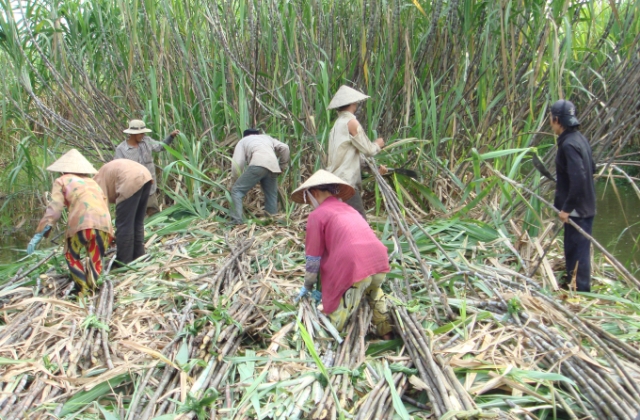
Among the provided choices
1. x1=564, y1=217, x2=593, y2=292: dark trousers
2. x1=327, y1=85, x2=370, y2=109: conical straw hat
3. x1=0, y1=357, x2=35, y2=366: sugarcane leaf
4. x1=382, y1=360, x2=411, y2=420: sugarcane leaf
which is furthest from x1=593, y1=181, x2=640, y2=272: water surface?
x1=0, y1=357, x2=35, y2=366: sugarcane leaf

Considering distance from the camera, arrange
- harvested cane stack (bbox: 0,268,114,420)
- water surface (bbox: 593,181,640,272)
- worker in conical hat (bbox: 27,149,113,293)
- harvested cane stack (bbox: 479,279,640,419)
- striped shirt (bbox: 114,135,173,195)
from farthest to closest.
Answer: water surface (bbox: 593,181,640,272)
striped shirt (bbox: 114,135,173,195)
worker in conical hat (bbox: 27,149,113,293)
harvested cane stack (bbox: 0,268,114,420)
harvested cane stack (bbox: 479,279,640,419)

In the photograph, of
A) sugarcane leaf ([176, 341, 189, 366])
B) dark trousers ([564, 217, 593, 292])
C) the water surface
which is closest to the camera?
sugarcane leaf ([176, 341, 189, 366])

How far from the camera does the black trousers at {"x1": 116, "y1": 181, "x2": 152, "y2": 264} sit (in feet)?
12.9

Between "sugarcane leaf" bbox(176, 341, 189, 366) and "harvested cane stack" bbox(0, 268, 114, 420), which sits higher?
"sugarcane leaf" bbox(176, 341, 189, 366)

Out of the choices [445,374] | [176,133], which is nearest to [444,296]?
[445,374]

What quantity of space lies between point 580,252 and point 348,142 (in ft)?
5.30

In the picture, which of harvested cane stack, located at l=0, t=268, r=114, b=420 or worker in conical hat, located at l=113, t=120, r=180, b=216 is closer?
harvested cane stack, located at l=0, t=268, r=114, b=420

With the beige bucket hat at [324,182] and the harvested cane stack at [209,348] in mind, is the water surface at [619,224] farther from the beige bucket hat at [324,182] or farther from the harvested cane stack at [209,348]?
the harvested cane stack at [209,348]

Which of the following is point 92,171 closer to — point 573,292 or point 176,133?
point 176,133

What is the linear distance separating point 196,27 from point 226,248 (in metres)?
2.04

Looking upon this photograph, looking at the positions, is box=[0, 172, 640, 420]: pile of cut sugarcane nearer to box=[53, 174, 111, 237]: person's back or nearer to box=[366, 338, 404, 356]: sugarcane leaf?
box=[366, 338, 404, 356]: sugarcane leaf

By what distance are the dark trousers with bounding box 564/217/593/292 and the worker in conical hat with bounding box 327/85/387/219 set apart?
134 centimetres

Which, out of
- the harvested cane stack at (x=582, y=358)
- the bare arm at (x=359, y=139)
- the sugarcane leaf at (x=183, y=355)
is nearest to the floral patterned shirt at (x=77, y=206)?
the sugarcane leaf at (x=183, y=355)

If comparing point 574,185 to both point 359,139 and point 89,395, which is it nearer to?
point 359,139
